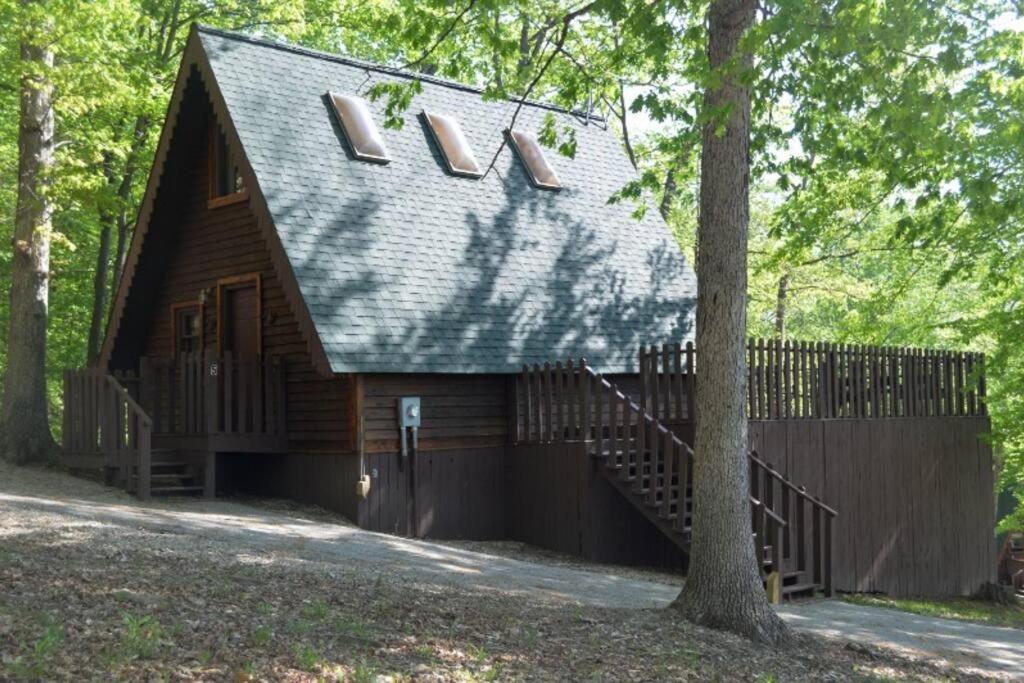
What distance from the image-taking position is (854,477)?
18.5 m

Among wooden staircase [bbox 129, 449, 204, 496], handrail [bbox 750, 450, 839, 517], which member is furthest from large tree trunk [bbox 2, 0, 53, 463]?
handrail [bbox 750, 450, 839, 517]

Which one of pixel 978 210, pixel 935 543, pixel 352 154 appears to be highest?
pixel 352 154

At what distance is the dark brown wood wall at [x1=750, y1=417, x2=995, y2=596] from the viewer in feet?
57.7

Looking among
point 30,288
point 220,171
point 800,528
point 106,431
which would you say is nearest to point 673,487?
point 800,528

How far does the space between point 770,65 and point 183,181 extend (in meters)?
12.4

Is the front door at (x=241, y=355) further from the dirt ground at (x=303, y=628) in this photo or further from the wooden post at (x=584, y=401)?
the dirt ground at (x=303, y=628)

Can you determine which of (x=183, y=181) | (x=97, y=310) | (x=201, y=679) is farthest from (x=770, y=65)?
(x=97, y=310)

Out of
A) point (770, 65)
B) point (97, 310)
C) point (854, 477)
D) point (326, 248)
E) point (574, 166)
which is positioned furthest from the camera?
point (97, 310)

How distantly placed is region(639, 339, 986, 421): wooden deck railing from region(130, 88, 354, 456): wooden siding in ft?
14.6

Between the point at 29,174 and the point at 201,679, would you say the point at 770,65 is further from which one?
the point at 29,174

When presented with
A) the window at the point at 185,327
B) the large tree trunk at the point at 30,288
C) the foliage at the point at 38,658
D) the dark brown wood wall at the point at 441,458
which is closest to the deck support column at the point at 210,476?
the dark brown wood wall at the point at 441,458

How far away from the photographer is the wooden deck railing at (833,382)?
16469mm

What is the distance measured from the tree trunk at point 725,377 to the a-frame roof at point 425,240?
566 cm

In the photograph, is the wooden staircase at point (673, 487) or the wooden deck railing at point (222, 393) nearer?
the wooden staircase at point (673, 487)
